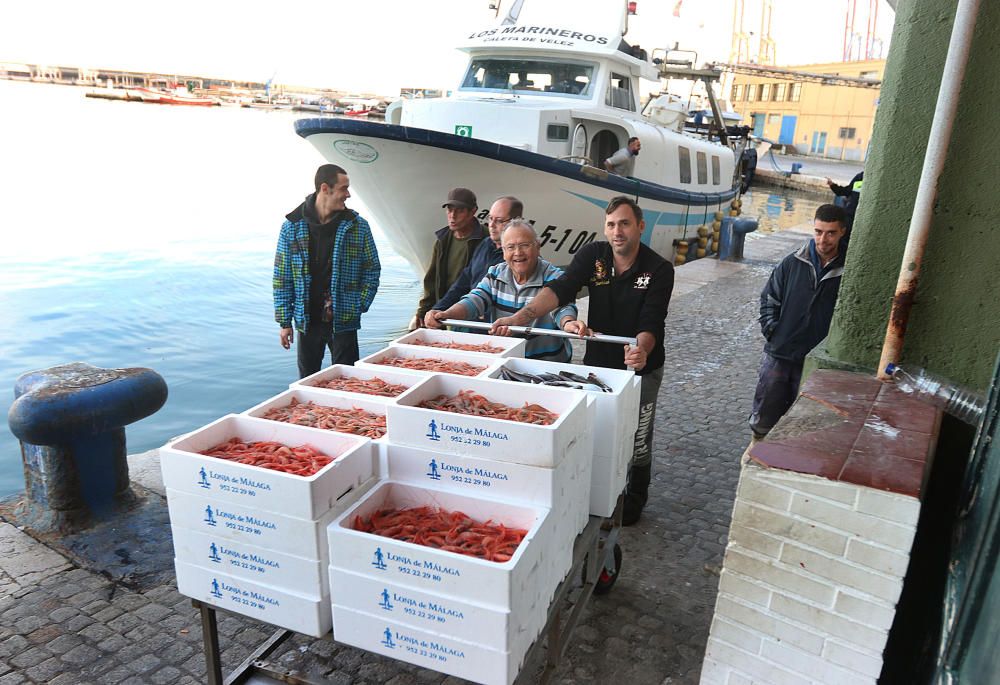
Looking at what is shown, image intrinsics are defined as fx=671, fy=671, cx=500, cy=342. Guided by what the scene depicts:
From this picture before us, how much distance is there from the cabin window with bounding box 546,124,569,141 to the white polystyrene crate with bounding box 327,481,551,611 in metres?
9.51

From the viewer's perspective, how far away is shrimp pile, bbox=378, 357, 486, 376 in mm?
3246

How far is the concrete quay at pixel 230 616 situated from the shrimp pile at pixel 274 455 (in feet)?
3.06

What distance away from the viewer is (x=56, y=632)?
10.5 ft

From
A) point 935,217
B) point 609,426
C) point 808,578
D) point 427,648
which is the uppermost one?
point 935,217

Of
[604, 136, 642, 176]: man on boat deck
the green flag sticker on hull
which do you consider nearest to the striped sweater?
the green flag sticker on hull

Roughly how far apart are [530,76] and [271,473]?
447 inches

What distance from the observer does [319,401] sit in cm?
296

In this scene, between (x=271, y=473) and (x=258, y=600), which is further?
(x=258, y=600)

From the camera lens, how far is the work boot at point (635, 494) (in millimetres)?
4293

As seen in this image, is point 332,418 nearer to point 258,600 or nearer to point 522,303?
point 258,600

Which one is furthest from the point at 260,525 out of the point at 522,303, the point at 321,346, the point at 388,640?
the point at 321,346

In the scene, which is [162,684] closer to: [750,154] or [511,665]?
[511,665]

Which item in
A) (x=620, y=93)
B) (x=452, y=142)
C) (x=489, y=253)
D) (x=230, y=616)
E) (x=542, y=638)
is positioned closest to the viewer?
(x=542, y=638)

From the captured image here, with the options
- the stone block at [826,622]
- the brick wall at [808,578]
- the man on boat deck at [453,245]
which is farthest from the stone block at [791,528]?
the man on boat deck at [453,245]
